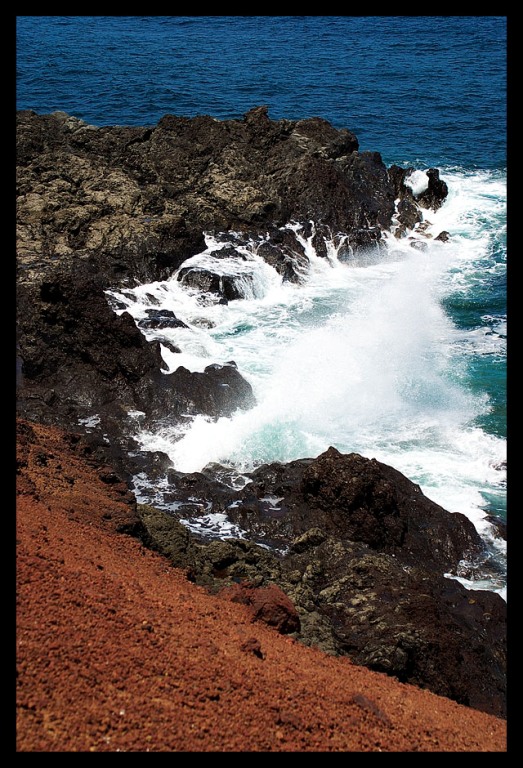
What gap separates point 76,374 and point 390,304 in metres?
15.1

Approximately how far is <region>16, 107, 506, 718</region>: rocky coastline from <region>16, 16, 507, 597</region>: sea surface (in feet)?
3.84

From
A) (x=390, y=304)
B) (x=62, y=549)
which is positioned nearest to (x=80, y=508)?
(x=62, y=549)

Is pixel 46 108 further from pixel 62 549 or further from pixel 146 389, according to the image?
pixel 62 549

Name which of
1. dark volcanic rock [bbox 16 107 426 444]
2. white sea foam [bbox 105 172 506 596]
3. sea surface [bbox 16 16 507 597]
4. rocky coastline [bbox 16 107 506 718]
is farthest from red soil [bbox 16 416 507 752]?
dark volcanic rock [bbox 16 107 426 444]

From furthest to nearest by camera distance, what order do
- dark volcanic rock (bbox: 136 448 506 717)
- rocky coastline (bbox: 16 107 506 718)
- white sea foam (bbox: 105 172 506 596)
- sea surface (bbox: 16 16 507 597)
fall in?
sea surface (bbox: 16 16 507 597) → white sea foam (bbox: 105 172 506 596) → rocky coastline (bbox: 16 107 506 718) → dark volcanic rock (bbox: 136 448 506 717)

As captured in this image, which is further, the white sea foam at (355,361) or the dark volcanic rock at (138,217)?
the dark volcanic rock at (138,217)

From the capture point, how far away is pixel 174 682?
9.09 metres

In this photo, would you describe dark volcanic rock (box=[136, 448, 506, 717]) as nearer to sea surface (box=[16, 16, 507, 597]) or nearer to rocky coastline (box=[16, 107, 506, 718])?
rocky coastline (box=[16, 107, 506, 718])

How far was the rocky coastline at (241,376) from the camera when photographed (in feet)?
46.1

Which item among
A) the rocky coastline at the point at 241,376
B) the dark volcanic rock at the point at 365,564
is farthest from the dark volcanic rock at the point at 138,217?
the dark volcanic rock at the point at 365,564

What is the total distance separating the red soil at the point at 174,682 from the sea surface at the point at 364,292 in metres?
7.23

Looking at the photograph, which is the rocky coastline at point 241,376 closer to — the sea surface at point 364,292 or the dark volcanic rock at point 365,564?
→ the dark volcanic rock at point 365,564

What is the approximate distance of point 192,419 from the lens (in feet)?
76.4

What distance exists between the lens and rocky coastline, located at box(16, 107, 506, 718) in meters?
14.0
